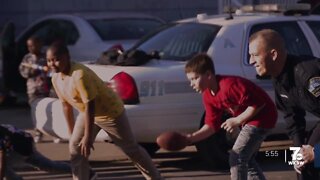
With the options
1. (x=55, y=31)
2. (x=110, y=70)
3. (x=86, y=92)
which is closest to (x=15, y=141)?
(x=86, y=92)

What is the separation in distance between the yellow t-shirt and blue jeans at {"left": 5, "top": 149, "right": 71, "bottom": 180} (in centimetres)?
53

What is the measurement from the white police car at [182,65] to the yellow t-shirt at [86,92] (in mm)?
939

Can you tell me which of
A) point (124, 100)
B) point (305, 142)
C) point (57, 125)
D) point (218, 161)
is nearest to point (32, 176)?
point (57, 125)

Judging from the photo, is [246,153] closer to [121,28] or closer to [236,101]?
[236,101]

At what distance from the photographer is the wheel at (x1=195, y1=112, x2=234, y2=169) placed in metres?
8.34

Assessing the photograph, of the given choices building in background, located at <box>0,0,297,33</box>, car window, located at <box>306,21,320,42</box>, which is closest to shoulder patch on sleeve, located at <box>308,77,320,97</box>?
car window, located at <box>306,21,320,42</box>

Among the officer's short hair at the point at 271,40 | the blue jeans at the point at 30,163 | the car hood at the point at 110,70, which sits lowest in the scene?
the blue jeans at the point at 30,163

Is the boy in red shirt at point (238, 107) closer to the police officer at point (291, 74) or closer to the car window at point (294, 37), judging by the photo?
the police officer at point (291, 74)

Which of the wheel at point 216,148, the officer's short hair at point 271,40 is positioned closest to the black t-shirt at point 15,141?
the wheel at point 216,148

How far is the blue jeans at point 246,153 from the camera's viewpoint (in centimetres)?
601

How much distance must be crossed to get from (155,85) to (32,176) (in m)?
1.49

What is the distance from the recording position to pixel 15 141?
6816 mm

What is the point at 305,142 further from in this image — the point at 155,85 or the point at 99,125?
the point at 155,85

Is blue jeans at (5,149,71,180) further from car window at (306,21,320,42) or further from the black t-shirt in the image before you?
car window at (306,21,320,42)
